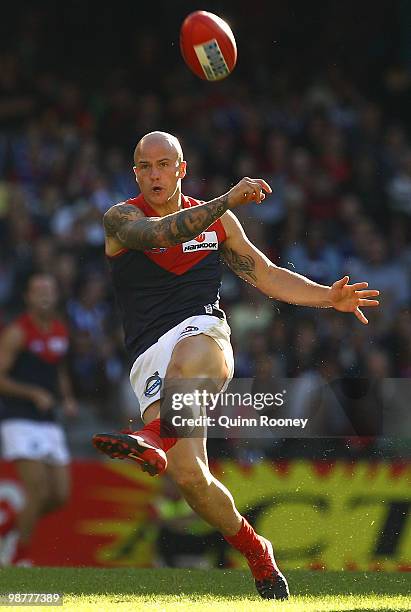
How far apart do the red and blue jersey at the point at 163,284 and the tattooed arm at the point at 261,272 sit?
124 mm

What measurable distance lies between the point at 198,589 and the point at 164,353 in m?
1.39

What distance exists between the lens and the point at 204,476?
6594mm

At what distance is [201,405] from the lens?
6.73 metres

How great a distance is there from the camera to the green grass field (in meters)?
6.43

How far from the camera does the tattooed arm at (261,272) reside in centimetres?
729

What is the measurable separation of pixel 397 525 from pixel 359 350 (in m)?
2.71

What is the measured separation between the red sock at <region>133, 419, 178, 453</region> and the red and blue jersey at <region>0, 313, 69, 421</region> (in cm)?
449

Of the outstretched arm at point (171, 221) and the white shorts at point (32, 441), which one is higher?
the outstretched arm at point (171, 221)

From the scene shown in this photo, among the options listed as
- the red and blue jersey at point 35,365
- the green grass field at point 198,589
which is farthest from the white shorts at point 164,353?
the red and blue jersey at point 35,365

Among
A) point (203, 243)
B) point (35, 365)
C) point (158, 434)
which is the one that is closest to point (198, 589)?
point (158, 434)

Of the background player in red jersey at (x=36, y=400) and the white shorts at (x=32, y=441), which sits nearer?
the background player in red jersey at (x=36, y=400)

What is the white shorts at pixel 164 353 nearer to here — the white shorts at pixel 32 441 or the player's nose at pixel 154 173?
the player's nose at pixel 154 173

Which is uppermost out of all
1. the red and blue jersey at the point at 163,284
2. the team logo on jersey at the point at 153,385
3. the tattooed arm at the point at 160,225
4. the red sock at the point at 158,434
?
the tattooed arm at the point at 160,225

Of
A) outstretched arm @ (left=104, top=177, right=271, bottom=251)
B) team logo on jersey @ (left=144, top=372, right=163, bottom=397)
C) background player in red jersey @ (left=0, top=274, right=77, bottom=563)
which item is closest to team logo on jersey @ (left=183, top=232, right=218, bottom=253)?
outstretched arm @ (left=104, top=177, right=271, bottom=251)
